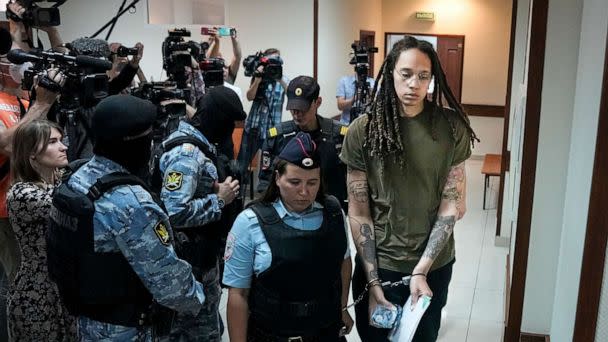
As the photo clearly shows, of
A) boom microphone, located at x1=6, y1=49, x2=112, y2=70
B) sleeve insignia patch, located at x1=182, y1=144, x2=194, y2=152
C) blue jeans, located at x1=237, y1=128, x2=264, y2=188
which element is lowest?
blue jeans, located at x1=237, y1=128, x2=264, y2=188

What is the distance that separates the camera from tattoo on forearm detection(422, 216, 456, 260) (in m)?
1.84

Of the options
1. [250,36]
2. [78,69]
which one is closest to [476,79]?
[250,36]

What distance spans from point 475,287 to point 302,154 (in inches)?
106

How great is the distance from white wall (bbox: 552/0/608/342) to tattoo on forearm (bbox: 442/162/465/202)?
1.33ft

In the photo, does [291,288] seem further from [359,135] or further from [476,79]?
[476,79]

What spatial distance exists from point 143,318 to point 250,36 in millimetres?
4927

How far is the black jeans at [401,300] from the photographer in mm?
1885

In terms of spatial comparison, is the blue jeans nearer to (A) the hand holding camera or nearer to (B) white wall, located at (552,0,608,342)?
(A) the hand holding camera

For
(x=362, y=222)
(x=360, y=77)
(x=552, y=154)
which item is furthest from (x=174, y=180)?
(x=360, y=77)

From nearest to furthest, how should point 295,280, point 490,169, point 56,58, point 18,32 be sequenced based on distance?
point 295,280
point 56,58
point 18,32
point 490,169

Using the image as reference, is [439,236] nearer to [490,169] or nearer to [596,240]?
[596,240]

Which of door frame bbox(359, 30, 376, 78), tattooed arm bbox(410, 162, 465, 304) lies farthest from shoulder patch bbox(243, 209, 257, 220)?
door frame bbox(359, 30, 376, 78)

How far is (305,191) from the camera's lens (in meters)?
1.78

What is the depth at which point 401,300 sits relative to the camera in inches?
74.5
